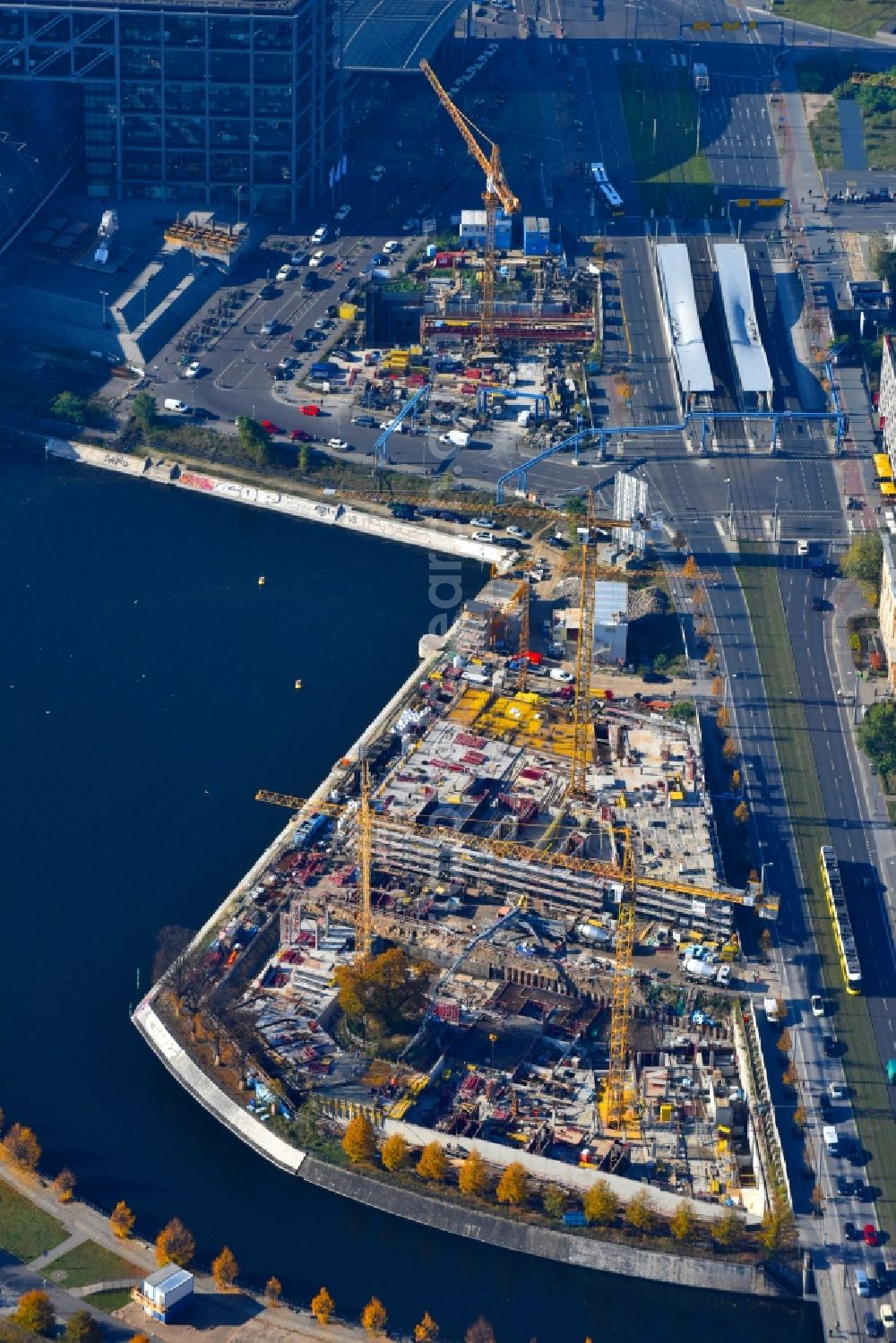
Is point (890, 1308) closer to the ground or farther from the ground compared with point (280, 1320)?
farther from the ground

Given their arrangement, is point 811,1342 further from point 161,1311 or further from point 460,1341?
point 161,1311

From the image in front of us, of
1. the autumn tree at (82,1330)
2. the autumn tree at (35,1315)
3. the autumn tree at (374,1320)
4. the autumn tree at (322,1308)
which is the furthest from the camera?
the autumn tree at (322,1308)

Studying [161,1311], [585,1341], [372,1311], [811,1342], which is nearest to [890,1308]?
[811,1342]

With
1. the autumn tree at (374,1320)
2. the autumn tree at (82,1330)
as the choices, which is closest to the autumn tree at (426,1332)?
the autumn tree at (374,1320)

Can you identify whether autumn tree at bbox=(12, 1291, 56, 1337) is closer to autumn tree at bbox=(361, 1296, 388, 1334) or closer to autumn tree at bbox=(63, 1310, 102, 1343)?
autumn tree at bbox=(63, 1310, 102, 1343)

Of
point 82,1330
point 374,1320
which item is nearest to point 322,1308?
point 374,1320

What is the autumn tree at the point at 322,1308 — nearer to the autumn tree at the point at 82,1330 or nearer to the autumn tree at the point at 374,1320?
the autumn tree at the point at 374,1320

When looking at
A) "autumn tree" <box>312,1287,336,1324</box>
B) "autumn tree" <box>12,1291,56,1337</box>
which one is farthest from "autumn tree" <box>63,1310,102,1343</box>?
"autumn tree" <box>312,1287,336,1324</box>
